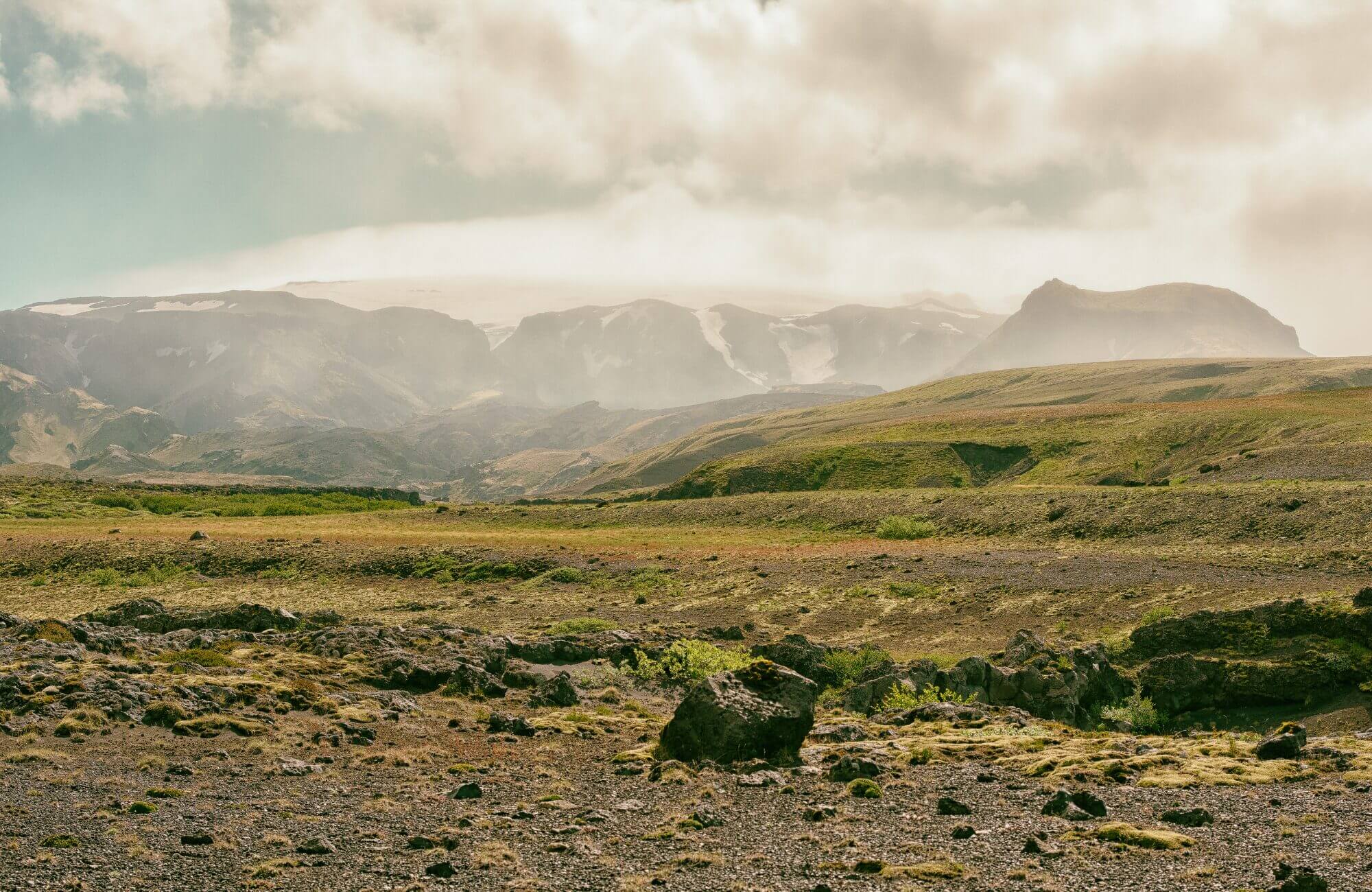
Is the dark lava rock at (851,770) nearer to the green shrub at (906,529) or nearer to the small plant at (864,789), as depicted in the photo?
the small plant at (864,789)

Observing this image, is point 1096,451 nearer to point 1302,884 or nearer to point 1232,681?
point 1232,681

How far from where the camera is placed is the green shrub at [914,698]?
25.9 meters

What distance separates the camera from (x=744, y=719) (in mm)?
20438

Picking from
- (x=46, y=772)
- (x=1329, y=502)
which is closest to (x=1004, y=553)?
(x=1329, y=502)

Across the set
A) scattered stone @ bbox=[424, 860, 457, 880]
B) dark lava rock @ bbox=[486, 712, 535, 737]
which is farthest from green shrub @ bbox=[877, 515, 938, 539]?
scattered stone @ bbox=[424, 860, 457, 880]

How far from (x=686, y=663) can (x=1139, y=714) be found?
1503cm

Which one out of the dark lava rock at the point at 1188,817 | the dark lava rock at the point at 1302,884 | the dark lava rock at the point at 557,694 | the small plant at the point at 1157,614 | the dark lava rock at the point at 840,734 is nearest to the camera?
the dark lava rock at the point at 1302,884

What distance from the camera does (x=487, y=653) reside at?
33531 millimetres

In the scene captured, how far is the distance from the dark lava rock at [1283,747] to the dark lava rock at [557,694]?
18.3 metres

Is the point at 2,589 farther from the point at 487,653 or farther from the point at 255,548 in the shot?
the point at 487,653

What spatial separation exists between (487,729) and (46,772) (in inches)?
396

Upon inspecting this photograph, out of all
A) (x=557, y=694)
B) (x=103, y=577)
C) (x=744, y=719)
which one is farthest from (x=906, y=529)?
(x=103, y=577)

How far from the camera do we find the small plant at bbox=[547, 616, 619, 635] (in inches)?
1604

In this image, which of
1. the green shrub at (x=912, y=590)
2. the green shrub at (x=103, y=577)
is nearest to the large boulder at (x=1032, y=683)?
the green shrub at (x=912, y=590)
